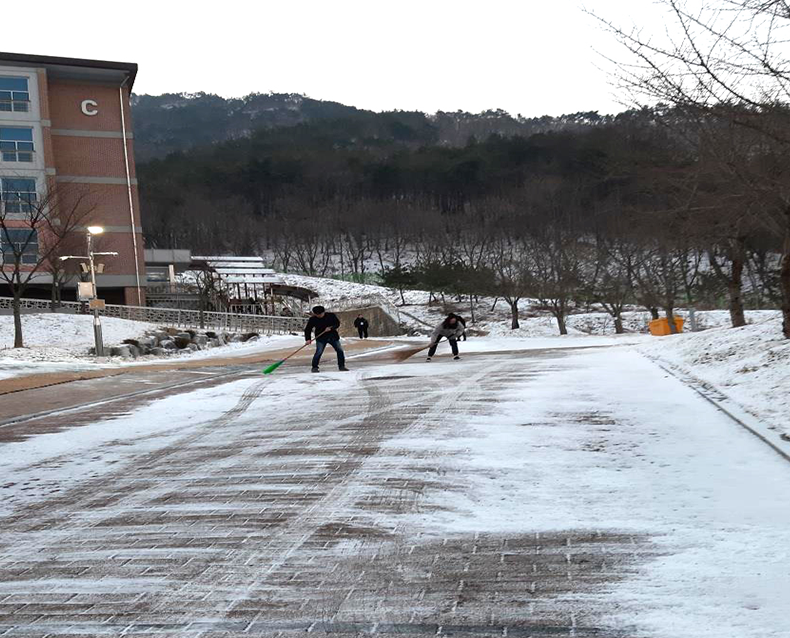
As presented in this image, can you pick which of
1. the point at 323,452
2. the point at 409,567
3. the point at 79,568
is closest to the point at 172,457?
→ the point at 323,452

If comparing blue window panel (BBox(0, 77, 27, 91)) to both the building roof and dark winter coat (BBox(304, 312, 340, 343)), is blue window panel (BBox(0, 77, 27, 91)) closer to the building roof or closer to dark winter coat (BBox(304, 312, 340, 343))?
the building roof

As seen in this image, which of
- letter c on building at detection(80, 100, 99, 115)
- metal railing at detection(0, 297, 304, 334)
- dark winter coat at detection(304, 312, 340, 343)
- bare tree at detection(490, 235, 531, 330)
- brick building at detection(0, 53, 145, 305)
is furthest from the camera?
bare tree at detection(490, 235, 531, 330)

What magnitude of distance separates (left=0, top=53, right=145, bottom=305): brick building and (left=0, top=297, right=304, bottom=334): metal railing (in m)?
4.67

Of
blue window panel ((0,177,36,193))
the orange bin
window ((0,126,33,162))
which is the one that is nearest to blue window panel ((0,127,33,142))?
window ((0,126,33,162))

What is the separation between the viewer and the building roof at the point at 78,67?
44.0 metres

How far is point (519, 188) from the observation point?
331 feet

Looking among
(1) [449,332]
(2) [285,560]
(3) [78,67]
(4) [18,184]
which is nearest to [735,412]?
(2) [285,560]

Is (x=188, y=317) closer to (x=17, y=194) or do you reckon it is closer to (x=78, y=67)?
(x=17, y=194)

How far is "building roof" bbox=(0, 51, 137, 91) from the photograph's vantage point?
4403 cm

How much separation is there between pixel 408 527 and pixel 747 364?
822cm

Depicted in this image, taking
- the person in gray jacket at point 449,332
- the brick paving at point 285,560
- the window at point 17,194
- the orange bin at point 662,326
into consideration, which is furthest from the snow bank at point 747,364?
the window at point 17,194

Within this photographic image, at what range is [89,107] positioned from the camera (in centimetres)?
4647

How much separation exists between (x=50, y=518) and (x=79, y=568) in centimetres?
124

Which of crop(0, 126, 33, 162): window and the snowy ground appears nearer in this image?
the snowy ground
